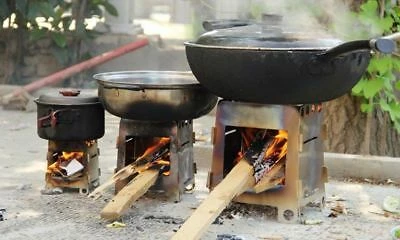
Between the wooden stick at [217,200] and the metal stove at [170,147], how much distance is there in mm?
571

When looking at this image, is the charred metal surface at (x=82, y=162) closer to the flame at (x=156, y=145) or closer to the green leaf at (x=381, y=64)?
the flame at (x=156, y=145)

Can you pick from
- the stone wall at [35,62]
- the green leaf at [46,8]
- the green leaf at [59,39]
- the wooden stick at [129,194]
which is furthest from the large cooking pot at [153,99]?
the stone wall at [35,62]

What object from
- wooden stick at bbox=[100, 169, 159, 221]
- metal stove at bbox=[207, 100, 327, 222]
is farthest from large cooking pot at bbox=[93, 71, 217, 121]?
wooden stick at bbox=[100, 169, 159, 221]

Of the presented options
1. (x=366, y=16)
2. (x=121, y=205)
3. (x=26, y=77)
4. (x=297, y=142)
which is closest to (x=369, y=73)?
(x=366, y=16)

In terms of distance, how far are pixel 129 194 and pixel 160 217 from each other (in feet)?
0.95

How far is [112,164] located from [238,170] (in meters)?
2.01

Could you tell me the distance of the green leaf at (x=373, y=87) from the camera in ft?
19.6

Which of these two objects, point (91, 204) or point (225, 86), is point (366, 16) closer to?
point (225, 86)

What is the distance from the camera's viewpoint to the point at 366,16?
19.2 feet

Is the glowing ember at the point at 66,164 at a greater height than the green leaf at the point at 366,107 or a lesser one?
lesser

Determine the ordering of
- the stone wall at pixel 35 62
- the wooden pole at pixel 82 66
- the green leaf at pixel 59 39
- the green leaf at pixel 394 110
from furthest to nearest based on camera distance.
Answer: the stone wall at pixel 35 62, the green leaf at pixel 59 39, the wooden pole at pixel 82 66, the green leaf at pixel 394 110

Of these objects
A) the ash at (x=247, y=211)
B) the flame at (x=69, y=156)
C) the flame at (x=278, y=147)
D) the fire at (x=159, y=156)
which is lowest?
the ash at (x=247, y=211)

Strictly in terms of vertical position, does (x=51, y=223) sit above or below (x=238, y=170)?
below

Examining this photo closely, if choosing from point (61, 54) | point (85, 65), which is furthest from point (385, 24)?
point (61, 54)
